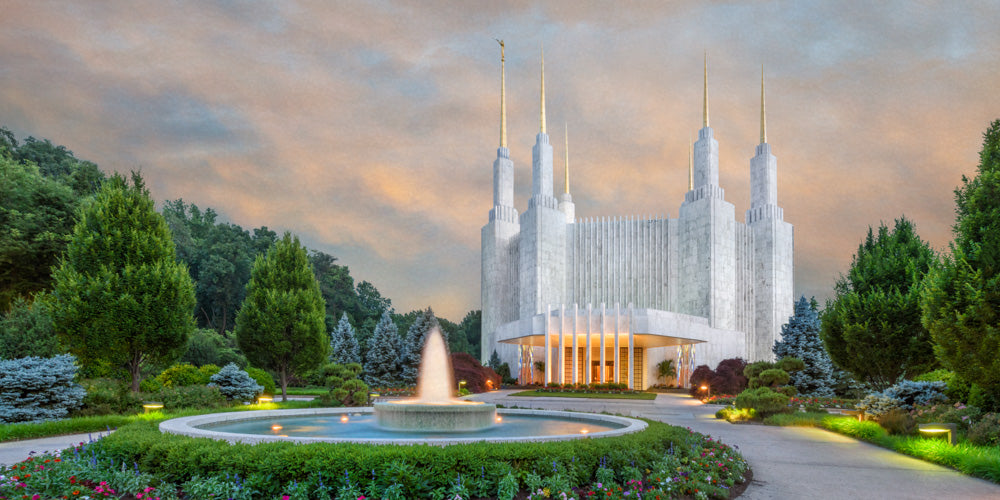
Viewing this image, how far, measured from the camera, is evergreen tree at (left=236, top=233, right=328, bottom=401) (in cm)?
2245

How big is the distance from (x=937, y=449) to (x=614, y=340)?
99.2ft

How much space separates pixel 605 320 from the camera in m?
40.1

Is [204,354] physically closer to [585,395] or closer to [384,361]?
[384,361]

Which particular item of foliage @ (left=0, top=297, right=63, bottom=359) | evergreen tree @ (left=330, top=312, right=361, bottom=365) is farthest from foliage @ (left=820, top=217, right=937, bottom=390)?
evergreen tree @ (left=330, top=312, right=361, bottom=365)

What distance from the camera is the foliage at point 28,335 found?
16.4 meters

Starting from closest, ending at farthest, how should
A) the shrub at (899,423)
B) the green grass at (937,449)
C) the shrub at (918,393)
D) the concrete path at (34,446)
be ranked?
the green grass at (937,449), the concrete path at (34,446), the shrub at (899,423), the shrub at (918,393)

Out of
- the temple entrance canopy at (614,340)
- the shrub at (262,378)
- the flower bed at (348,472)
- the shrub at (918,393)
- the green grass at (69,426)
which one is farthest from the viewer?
the temple entrance canopy at (614,340)

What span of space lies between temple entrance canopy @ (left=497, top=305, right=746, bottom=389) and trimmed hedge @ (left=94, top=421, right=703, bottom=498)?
104 ft

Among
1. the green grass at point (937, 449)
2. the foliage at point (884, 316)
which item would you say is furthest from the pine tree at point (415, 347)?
the green grass at point (937, 449)

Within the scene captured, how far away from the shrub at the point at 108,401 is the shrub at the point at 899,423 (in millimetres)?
18068

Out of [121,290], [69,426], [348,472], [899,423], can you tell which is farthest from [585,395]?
[348,472]

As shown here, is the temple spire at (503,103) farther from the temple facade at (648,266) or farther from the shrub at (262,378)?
the shrub at (262,378)

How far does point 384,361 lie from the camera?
41.9 meters

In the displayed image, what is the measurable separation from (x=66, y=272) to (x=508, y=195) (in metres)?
43.4
